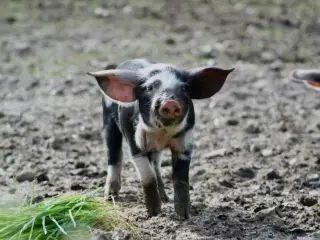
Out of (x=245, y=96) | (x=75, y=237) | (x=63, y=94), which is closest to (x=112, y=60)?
(x=63, y=94)

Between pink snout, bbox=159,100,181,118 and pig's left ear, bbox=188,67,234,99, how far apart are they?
55 centimetres

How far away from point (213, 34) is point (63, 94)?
10.3 ft

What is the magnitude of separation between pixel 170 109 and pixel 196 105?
12.8ft

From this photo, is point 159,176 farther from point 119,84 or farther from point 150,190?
point 119,84

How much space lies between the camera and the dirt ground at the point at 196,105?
6438 millimetres

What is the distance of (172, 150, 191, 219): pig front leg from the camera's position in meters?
6.01

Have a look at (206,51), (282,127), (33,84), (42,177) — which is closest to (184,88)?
(42,177)

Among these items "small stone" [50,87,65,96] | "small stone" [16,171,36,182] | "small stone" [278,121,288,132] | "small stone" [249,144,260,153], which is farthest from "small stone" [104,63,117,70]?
"small stone" [16,171,36,182]

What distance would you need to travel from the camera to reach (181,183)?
19.9ft

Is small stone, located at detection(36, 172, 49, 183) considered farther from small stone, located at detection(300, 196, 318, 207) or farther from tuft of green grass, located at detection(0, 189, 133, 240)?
small stone, located at detection(300, 196, 318, 207)

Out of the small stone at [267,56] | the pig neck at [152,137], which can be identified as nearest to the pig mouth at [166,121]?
the pig neck at [152,137]

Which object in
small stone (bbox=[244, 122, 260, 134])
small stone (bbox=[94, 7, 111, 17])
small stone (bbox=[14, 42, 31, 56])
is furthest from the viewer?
small stone (bbox=[94, 7, 111, 17])

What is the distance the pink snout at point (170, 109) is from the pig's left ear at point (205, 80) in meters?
0.55

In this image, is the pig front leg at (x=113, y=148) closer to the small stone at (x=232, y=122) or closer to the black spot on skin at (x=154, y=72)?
the black spot on skin at (x=154, y=72)
